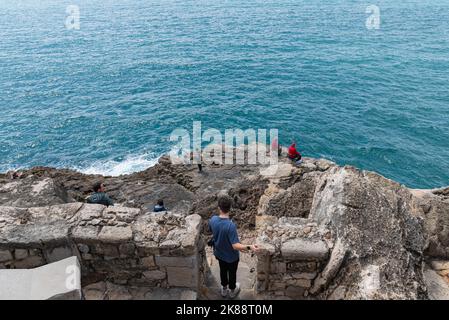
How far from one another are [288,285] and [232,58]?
154 ft

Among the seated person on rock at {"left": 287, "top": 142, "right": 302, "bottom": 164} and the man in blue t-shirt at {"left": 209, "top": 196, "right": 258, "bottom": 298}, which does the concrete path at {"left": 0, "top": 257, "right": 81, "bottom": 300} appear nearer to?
the man in blue t-shirt at {"left": 209, "top": 196, "right": 258, "bottom": 298}

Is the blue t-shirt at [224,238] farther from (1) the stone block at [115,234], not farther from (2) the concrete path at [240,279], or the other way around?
(1) the stone block at [115,234]

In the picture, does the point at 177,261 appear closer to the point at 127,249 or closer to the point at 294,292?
the point at 127,249

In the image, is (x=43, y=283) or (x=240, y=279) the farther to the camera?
(x=240, y=279)

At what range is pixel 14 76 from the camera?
46969 millimetres

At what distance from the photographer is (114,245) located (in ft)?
23.7

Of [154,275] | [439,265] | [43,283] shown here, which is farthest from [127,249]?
[439,265]

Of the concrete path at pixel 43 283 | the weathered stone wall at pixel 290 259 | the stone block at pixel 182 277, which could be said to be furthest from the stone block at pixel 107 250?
the weathered stone wall at pixel 290 259

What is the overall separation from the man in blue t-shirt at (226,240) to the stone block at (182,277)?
62cm

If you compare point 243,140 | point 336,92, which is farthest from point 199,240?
point 336,92

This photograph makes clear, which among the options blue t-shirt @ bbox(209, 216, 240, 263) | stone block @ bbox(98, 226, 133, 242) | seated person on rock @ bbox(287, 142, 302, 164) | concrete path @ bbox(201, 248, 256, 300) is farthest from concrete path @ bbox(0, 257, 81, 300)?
seated person on rock @ bbox(287, 142, 302, 164)

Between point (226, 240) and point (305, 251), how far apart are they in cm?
157

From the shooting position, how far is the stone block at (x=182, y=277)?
727 cm
